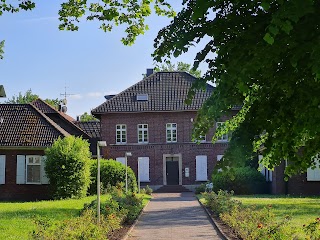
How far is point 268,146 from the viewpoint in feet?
18.1

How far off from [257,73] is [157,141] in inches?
1681

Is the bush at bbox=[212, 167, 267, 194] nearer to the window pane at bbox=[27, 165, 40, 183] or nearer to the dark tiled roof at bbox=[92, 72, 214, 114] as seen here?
the dark tiled roof at bbox=[92, 72, 214, 114]

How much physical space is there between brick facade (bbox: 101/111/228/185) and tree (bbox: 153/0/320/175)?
1636 inches

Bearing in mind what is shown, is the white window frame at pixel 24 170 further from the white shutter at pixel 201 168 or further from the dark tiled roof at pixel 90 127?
the dark tiled roof at pixel 90 127

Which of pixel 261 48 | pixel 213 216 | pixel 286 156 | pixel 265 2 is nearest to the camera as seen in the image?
pixel 265 2

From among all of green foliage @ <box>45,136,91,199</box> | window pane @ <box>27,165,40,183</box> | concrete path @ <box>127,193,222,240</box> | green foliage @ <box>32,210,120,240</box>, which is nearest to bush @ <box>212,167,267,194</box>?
green foliage @ <box>45,136,91,199</box>

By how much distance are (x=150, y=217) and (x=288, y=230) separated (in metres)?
10.3

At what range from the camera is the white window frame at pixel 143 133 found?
4784 cm

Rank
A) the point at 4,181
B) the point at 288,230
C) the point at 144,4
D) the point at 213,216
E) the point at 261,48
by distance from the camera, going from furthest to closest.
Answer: the point at 4,181 → the point at 213,216 → the point at 288,230 → the point at 144,4 → the point at 261,48

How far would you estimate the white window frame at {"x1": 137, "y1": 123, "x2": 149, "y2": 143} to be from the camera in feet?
157

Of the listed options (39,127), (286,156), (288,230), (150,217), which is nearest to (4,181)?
(39,127)

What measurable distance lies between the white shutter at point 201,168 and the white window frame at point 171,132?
266 centimetres

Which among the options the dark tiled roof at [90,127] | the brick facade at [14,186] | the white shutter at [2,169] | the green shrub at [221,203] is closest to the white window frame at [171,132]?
the dark tiled roof at [90,127]

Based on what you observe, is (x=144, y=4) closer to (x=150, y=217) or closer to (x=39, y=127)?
(x=150, y=217)
